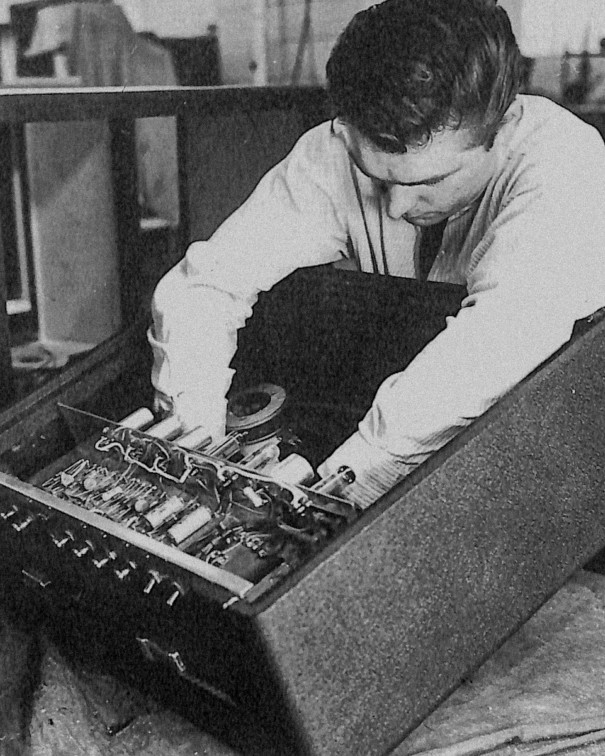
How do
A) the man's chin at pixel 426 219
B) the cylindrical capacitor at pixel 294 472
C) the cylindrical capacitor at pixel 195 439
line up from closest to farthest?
the cylindrical capacitor at pixel 294 472
the cylindrical capacitor at pixel 195 439
the man's chin at pixel 426 219

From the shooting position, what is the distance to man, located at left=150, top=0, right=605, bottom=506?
79 centimetres

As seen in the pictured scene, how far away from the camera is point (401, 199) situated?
92 centimetres

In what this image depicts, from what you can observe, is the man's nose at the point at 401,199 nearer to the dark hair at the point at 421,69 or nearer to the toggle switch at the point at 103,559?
the dark hair at the point at 421,69

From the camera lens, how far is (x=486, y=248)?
91 cm

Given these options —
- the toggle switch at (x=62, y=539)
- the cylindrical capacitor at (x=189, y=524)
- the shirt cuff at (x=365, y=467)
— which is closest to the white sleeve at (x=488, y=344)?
the shirt cuff at (x=365, y=467)

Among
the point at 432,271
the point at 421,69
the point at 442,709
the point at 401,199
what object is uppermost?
the point at 421,69

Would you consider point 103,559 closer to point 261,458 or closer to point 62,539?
point 62,539

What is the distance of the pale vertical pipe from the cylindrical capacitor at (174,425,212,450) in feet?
3.38

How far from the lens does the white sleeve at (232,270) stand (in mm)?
984

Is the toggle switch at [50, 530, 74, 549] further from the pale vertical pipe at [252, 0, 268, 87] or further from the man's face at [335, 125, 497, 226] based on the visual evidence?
the pale vertical pipe at [252, 0, 268, 87]

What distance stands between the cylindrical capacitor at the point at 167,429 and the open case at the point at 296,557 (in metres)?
0.01

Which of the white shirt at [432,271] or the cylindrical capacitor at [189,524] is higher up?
the white shirt at [432,271]

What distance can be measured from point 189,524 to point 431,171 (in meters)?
0.37

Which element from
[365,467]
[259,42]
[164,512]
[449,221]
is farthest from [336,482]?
[259,42]
